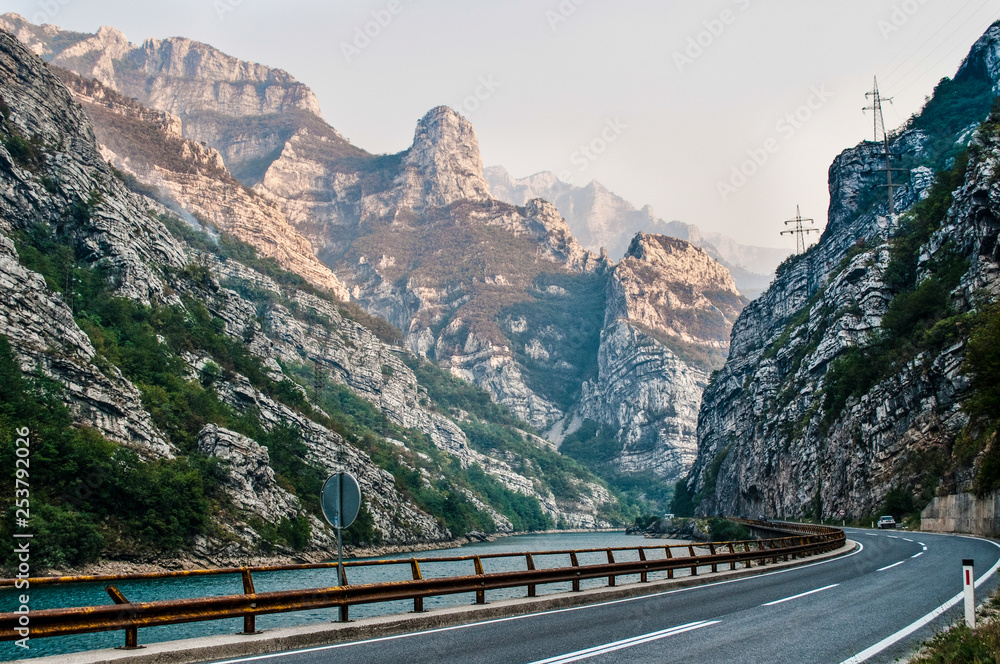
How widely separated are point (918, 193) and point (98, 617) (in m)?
141

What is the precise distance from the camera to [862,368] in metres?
85.6

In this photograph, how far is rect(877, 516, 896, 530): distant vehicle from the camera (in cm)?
6381

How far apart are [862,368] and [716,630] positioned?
8220cm

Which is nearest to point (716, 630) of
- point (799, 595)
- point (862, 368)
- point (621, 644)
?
point (621, 644)

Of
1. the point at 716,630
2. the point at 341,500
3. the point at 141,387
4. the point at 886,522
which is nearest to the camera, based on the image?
the point at 716,630

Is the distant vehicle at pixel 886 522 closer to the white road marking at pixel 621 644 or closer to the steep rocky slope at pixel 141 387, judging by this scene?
the white road marking at pixel 621 644

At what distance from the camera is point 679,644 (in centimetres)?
1291

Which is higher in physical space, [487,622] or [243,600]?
[243,600]

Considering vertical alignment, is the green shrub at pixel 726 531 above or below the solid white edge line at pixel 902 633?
below

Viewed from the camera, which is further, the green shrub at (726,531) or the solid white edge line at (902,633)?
the green shrub at (726,531)

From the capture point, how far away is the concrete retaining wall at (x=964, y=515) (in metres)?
39.8

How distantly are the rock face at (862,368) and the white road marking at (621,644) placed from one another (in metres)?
50.8

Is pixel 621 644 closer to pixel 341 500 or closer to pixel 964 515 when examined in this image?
pixel 341 500

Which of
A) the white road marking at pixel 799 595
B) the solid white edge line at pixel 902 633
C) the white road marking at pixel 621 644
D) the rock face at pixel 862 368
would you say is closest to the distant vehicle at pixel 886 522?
the rock face at pixel 862 368
